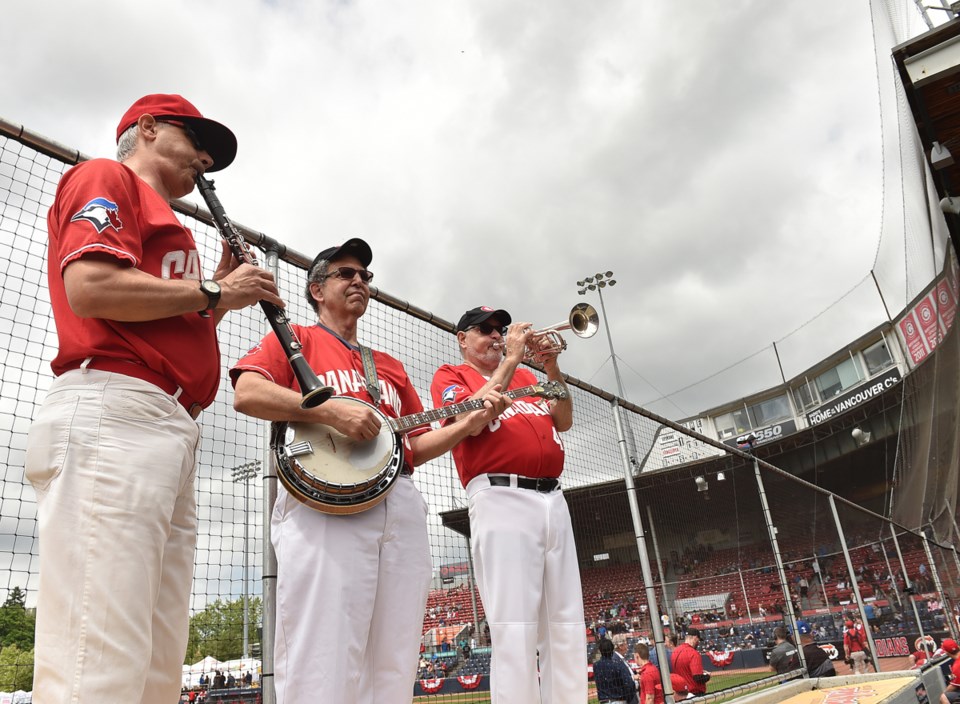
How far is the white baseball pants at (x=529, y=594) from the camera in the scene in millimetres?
2791

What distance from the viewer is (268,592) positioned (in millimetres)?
2592

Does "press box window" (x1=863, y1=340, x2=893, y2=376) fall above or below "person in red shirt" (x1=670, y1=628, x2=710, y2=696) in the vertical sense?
above

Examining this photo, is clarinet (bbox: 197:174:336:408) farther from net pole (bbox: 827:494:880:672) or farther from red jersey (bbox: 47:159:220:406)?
net pole (bbox: 827:494:880:672)

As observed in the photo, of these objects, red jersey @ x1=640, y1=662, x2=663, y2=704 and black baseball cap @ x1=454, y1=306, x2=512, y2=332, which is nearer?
black baseball cap @ x1=454, y1=306, x2=512, y2=332

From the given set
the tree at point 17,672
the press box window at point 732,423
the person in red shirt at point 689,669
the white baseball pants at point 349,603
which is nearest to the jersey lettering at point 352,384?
the white baseball pants at point 349,603

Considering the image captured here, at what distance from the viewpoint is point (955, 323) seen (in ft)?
17.8

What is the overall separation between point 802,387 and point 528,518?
131ft

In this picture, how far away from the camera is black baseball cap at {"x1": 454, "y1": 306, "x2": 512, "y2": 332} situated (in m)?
3.81

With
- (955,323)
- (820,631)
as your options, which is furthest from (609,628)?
(955,323)

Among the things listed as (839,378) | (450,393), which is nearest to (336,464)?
(450,393)

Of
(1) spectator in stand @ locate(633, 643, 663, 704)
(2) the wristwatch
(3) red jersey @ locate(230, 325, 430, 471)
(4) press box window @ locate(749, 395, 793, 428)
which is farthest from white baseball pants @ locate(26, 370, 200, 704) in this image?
(4) press box window @ locate(749, 395, 793, 428)

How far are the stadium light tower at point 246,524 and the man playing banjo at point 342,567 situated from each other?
0.46m

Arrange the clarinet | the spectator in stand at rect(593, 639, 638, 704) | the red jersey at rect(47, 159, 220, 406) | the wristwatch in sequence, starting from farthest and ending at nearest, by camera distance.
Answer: the spectator in stand at rect(593, 639, 638, 704)
the clarinet
the wristwatch
the red jersey at rect(47, 159, 220, 406)

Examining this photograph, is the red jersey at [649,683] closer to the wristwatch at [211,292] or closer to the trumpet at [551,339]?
the trumpet at [551,339]
